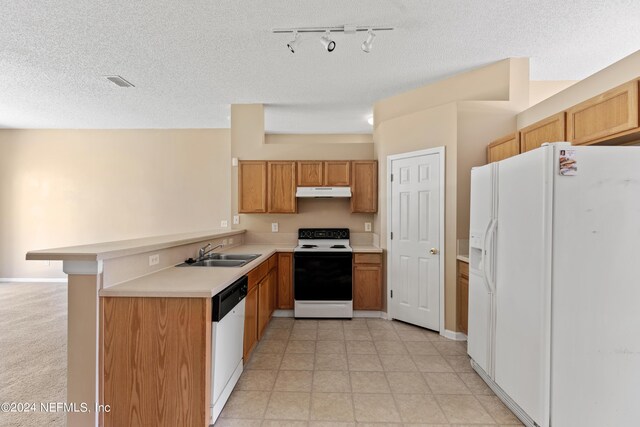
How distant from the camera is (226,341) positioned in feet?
6.50


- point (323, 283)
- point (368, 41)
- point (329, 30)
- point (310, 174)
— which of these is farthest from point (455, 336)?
point (329, 30)

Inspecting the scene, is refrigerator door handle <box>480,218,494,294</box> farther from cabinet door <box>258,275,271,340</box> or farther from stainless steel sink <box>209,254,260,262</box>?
stainless steel sink <box>209,254,260,262</box>

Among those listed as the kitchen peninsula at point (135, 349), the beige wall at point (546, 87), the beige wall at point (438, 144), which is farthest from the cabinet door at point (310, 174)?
the beige wall at point (546, 87)

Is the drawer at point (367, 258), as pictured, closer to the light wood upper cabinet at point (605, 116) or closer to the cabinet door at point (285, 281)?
the cabinet door at point (285, 281)

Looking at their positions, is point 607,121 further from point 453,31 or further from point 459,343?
point 459,343

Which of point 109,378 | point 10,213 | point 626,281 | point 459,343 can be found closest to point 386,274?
point 459,343

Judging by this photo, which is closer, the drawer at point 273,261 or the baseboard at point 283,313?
the drawer at point 273,261

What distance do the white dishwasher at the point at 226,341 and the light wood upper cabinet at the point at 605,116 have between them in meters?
2.76

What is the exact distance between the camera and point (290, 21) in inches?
97.9

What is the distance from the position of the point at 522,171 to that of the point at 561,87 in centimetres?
274

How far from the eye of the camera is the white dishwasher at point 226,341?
180 centimetres

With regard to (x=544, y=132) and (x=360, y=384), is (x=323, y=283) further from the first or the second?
(x=544, y=132)

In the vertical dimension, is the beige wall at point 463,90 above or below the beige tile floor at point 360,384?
above

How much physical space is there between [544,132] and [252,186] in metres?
3.35
